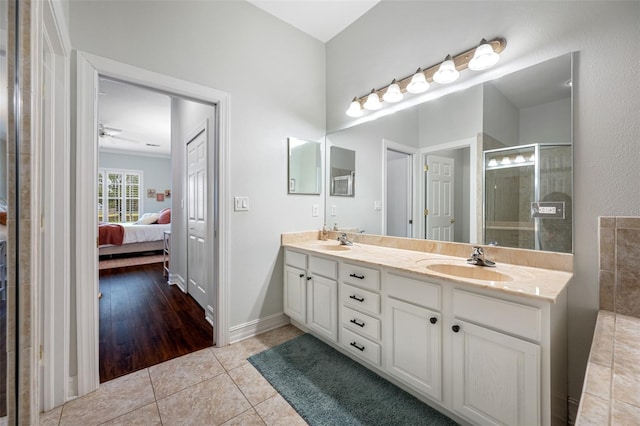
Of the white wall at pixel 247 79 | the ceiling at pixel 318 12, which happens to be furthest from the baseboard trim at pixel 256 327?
the ceiling at pixel 318 12

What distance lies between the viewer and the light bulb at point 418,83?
1.90m

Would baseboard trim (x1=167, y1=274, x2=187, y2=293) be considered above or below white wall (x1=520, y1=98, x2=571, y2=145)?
below

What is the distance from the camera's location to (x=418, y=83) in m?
1.91

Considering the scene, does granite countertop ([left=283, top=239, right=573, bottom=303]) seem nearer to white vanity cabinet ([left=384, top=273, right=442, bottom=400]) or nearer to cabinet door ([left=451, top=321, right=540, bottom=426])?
white vanity cabinet ([left=384, top=273, right=442, bottom=400])

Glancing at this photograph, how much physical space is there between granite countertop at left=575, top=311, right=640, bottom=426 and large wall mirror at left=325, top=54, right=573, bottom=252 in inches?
18.0

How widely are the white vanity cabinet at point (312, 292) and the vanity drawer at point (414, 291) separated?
48cm

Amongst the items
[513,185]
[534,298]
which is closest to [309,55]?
[513,185]

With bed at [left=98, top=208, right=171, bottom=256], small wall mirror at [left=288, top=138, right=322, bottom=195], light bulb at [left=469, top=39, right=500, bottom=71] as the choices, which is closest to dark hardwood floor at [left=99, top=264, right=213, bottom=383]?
small wall mirror at [left=288, top=138, right=322, bottom=195]

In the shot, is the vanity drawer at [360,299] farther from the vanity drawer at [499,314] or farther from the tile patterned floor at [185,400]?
the tile patterned floor at [185,400]

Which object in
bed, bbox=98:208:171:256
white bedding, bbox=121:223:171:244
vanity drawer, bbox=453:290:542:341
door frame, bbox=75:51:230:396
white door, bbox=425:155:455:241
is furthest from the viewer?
white bedding, bbox=121:223:171:244

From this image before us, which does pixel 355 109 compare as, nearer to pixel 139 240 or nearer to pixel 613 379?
pixel 613 379

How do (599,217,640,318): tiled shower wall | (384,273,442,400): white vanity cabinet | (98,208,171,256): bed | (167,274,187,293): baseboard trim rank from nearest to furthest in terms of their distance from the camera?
1. (599,217,640,318): tiled shower wall
2. (384,273,442,400): white vanity cabinet
3. (167,274,187,293): baseboard trim
4. (98,208,171,256): bed

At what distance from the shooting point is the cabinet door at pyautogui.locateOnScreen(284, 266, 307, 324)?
7.19ft

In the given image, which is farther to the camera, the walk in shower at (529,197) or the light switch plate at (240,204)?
the light switch plate at (240,204)
